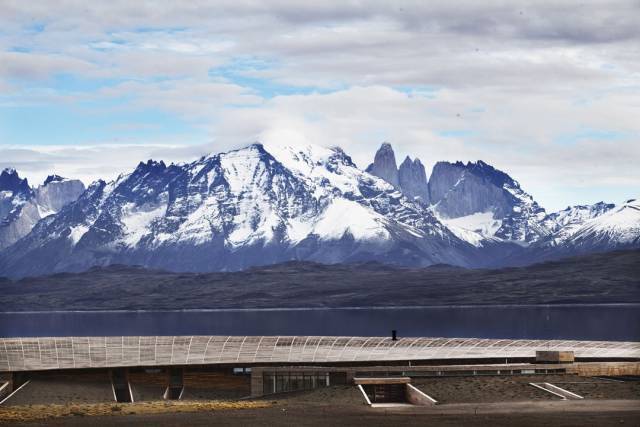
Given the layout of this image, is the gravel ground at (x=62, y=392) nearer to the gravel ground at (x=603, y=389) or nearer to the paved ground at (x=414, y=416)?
the paved ground at (x=414, y=416)

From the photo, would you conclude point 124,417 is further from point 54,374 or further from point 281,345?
point 281,345

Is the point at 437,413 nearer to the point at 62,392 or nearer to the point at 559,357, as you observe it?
the point at 559,357

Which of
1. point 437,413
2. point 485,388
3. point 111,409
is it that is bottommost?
point 437,413

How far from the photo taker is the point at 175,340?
17275 cm

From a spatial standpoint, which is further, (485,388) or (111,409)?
(485,388)

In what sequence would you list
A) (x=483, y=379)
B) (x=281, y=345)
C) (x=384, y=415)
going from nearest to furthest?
(x=384, y=415) < (x=483, y=379) < (x=281, y=345)

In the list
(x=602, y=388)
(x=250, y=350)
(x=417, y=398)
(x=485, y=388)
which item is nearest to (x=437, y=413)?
(x=417, y=398)

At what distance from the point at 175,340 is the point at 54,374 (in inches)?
956

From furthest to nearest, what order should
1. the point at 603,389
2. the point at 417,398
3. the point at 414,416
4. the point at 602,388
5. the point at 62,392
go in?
the point at 62,392, the point at 602,388, the point at 417,398, the point at 603,389, the point at 414,416

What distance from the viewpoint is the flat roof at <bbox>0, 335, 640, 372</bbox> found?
154375 mm

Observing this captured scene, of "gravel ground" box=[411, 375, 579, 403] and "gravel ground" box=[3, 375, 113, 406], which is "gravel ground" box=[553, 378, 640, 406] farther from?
"gravel ground" box=[3, 375, 113, 406]

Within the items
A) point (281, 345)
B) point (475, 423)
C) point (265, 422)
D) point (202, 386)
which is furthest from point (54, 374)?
point (475, 423)

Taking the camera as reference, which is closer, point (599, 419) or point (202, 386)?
point (599, 419)

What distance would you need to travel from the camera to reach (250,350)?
163m
